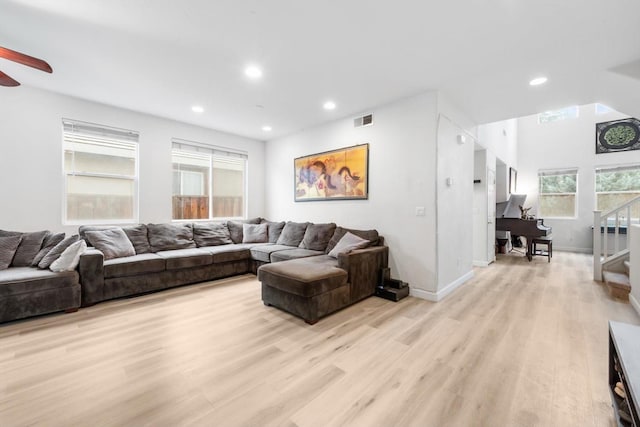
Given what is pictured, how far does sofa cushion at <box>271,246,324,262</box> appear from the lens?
3.88m

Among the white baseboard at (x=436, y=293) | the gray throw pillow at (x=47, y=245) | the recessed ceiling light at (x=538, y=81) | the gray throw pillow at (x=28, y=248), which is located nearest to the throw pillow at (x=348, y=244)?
the white baseboard at (x=436, y=293)

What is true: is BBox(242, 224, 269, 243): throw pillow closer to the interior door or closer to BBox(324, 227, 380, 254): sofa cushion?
BBox(324, 227, 380, 254): sofa cushion

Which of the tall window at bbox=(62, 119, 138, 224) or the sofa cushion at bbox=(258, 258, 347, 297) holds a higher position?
the tall window at bbox=(62, 119, 138, 224)

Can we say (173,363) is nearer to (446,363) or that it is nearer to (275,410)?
(275,410)

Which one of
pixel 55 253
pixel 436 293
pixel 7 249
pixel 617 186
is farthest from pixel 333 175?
pixel 617 186

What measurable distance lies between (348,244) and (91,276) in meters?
3.14

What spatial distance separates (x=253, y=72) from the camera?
2.93 meters

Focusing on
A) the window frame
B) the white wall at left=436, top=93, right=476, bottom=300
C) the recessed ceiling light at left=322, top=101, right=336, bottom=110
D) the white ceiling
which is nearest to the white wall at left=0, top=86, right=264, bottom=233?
the white ceiling

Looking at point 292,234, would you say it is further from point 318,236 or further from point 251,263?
point 251,263

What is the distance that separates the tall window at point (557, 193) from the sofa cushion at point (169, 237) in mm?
9124

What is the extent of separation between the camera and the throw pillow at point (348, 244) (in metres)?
3.50

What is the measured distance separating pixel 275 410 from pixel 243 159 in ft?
16.5

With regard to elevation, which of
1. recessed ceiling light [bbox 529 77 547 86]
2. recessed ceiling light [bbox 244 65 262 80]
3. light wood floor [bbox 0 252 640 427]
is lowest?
light wood floor [bbox 0 252 640 427]

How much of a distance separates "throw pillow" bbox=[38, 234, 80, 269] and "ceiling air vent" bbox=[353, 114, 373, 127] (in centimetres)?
409
